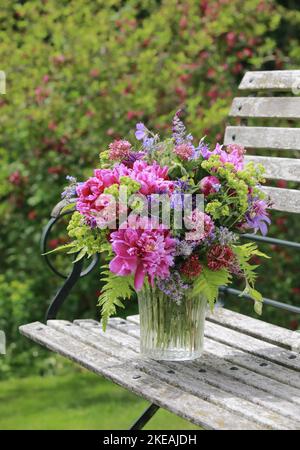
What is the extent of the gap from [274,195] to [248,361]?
785 mm

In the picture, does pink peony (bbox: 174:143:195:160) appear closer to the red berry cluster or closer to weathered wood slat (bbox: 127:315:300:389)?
the red berry cluster

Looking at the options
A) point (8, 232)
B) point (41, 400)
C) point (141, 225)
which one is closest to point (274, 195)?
point (141, 225)

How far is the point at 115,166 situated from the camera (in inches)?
89.8

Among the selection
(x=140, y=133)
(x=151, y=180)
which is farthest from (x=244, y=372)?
(x=140, y=133)

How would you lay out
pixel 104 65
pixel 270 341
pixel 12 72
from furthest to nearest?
pixel 12 72
pixel 104 65
pixel 270 341

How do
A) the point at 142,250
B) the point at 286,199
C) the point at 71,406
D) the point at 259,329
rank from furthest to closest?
the point at 71,406 < the point at 286,199 < the point at 259,329 < the point at 142,250

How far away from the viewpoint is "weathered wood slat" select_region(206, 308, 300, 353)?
2664mm

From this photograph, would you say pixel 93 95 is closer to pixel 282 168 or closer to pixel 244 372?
pixel 282 168

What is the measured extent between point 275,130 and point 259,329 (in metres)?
0.72

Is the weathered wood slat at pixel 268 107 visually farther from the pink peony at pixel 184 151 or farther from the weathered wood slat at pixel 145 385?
the weathered wood slat at pixel 145 385

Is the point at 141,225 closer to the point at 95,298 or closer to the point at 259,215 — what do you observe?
the point at 259,215

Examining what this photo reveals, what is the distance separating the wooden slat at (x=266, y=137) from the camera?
10.0ft

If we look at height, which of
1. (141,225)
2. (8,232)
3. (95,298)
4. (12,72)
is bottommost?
(95,298)

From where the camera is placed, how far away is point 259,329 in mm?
2803
